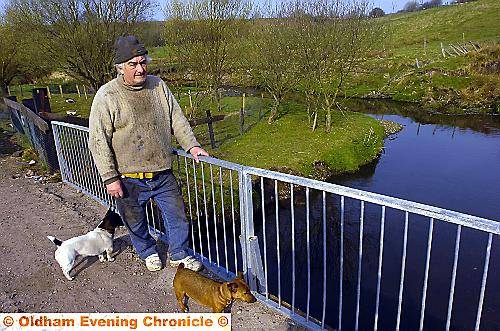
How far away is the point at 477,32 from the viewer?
3859cm

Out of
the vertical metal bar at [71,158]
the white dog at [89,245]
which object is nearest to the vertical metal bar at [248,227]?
the white dog at [89,245]

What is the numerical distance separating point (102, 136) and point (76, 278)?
5.09 feet

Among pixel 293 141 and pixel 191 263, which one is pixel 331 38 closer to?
pixel 293 141

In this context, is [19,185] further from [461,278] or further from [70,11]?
[70,11]

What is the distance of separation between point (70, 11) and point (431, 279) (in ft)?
57.4

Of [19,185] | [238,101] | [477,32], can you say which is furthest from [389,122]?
[477,32]

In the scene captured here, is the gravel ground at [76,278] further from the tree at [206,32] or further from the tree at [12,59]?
the tree at [12,59]

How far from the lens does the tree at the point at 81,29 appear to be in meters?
17.3

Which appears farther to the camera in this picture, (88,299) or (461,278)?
(461,278)

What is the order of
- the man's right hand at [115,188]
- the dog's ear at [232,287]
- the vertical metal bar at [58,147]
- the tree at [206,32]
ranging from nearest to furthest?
the dog's ear at [232,287], the man's right hand at [115,188], the vertical metal bar at [58,147], the tree at [206,32]

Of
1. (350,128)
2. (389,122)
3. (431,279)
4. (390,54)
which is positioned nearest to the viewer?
(431,279)

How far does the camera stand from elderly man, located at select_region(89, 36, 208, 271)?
3.20 m

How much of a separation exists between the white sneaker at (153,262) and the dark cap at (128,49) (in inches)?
74.7

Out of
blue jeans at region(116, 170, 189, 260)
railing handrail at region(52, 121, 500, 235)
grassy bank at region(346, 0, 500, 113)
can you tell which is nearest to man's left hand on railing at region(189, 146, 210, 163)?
blue jeans at region(116, 170, 189, 260)
